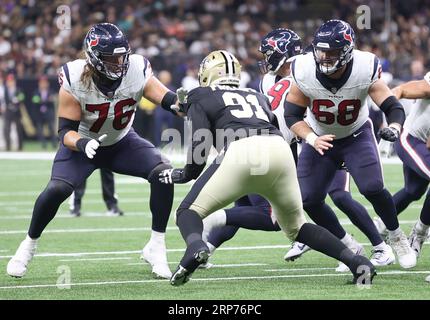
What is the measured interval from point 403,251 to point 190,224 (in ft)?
5.66

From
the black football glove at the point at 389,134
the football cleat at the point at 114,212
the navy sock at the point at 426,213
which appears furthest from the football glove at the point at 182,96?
the football cleat at the point at 114,212

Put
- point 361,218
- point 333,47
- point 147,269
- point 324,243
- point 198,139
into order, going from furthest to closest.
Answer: point 147,269 → point 361,218 → point 333,47 → point 324,243 → point 198,139

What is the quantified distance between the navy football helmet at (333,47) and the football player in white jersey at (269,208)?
0.65m

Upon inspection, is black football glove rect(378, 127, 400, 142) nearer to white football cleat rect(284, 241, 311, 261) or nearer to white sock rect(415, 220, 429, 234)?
white sock rect(415, 220, 429, 234)

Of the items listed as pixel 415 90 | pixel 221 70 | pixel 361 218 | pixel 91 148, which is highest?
pixel 221 70

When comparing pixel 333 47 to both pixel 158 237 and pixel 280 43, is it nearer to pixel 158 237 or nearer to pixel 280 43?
pixel 280 43

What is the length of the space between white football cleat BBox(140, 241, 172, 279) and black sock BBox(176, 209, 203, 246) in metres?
0.87

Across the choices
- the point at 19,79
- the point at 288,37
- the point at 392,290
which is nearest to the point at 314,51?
the point at 288,37

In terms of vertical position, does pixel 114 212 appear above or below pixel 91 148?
below

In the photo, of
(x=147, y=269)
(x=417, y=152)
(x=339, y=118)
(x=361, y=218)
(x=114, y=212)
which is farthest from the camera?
(x=114, y=212)

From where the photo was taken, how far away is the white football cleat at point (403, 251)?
22.0 feet

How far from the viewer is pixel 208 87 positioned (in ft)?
19.6

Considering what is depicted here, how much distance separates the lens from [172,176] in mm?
6125

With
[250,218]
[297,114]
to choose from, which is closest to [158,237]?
[250,218]
